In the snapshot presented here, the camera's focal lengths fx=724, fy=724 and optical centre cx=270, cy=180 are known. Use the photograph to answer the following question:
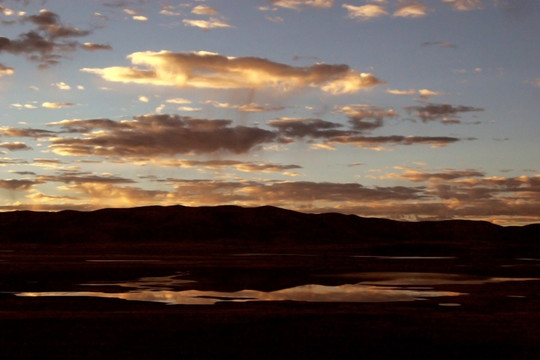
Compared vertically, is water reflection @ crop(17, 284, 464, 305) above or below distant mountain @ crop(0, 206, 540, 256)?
below

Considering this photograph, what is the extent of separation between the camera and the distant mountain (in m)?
144

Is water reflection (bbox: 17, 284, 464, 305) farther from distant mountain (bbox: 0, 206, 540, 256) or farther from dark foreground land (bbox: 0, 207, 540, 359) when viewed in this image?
distant mountain (bbox: 0, 206, 540, 256)

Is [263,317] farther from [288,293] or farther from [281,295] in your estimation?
[288,293]

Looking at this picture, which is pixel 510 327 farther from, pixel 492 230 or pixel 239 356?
pixel 492 230

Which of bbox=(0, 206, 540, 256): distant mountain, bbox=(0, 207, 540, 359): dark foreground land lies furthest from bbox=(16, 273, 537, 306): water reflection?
bbox=(0, 206, 540, 256): distant mountain

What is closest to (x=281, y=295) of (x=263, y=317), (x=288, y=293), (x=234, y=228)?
(x=288, y=293)

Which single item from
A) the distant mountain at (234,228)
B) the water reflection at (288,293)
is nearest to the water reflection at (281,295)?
the water reflection at (288,293)

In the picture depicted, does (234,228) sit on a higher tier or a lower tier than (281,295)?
higher

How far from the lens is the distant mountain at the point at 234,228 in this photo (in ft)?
471

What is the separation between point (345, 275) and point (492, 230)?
151814 millimetres

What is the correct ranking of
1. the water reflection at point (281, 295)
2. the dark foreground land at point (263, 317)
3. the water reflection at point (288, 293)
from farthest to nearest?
the water reflection at point (288, 293) < the water reflection at point (281, 295) < the dark foreground land at point (263, 317)

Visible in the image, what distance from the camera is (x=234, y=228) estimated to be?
513ft

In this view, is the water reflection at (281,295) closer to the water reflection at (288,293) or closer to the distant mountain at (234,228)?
the water reflection at (288,293)

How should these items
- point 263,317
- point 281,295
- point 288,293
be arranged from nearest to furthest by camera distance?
point 263,317
point 281,295
point 288,293
